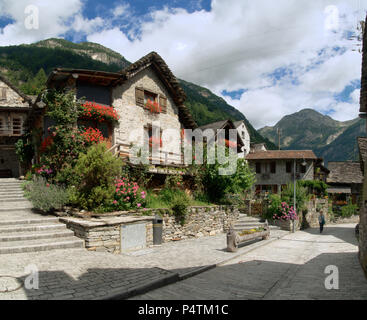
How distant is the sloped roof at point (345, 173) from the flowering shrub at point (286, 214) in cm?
2116

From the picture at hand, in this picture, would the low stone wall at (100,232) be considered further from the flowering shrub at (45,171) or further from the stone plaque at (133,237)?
the flowering shrub at (45,171)

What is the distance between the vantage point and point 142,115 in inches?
653

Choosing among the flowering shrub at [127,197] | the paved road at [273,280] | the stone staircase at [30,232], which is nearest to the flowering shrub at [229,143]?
the flowering shrub at [127,197]

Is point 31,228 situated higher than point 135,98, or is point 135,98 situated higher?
point 135,98

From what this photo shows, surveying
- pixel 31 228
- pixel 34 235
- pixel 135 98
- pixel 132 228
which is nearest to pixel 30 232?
pixel 31 228

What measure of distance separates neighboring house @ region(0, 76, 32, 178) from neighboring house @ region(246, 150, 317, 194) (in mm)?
26185

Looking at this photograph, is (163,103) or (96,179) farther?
(163,103)

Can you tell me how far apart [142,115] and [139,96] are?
115 cm

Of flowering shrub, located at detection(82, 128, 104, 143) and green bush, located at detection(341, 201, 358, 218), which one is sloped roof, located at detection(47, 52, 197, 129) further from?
green bush, located at detection(341, 201, 358, 218)

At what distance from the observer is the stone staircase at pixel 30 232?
24.7ft

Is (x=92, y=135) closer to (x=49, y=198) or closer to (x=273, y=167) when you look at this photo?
(x=49, y=198)
